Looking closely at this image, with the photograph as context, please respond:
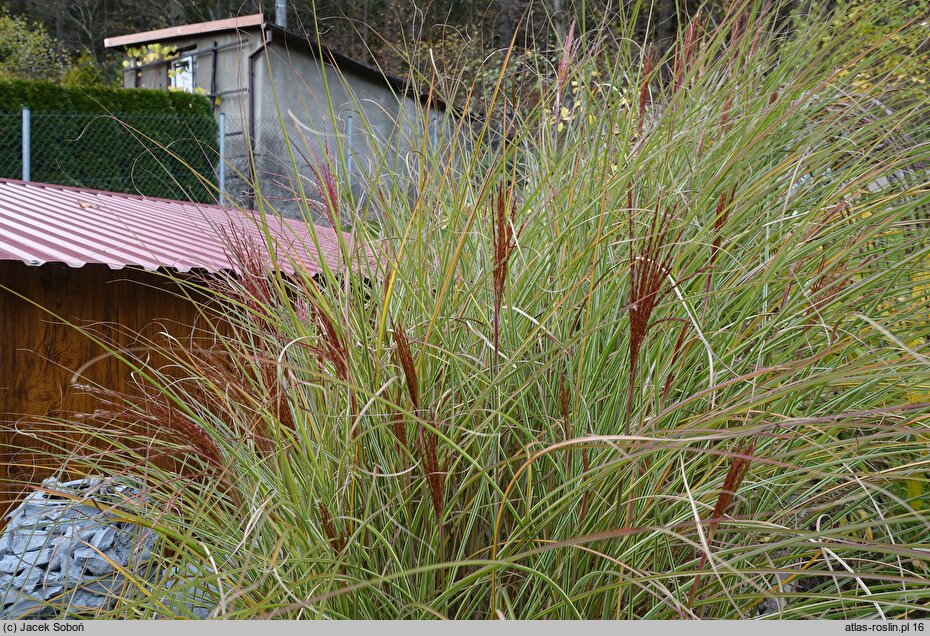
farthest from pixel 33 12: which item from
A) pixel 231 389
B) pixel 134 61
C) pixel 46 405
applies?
pixel 231 389

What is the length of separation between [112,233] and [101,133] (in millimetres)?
12521

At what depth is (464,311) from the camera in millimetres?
1584

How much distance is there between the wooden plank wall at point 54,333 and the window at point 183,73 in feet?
62.4

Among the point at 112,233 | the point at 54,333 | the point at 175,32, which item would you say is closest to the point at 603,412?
the point at 54,333

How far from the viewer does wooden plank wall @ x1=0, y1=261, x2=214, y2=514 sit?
3.85 m

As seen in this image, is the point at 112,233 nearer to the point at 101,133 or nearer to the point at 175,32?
the point at 101,133

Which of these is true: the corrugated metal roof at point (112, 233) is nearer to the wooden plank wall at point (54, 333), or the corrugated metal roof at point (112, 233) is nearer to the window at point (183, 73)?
the wooden plank wall at point (54, 333)

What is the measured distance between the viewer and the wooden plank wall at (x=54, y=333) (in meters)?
3.85

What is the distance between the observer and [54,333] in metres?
4.07

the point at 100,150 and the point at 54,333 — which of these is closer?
the point at 54,333

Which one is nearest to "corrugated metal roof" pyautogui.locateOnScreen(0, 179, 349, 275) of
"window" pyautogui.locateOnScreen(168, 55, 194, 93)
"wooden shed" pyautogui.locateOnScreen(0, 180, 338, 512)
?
"wooden shed" pyautogui.locateOnScreen(0, 180, 338, 512)

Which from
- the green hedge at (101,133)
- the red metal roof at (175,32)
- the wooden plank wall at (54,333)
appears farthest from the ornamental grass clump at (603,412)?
the red metal roof at (175,32)

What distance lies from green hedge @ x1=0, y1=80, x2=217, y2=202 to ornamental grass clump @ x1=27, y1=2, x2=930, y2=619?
13520mm
